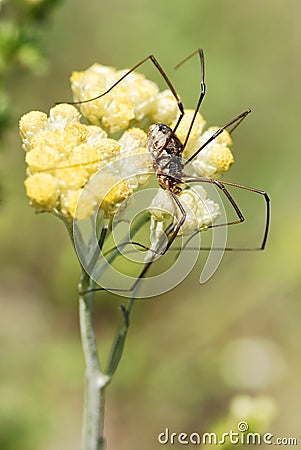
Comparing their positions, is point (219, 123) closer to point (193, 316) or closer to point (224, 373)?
point (193, 316)

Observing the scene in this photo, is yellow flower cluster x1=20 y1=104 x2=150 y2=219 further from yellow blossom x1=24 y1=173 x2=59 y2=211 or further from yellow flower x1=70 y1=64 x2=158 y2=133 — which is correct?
yellow flower x1=70 y1=64 x2=158 y2=133

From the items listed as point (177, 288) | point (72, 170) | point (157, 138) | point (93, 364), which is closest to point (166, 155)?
point (157, 138)

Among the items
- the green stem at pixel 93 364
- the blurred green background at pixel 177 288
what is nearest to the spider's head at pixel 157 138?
the green stem at pixel 93 364

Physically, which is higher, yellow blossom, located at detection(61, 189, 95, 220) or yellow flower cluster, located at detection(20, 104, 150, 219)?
yellow flower cluster, located at detection(20, 104, 150, 219)

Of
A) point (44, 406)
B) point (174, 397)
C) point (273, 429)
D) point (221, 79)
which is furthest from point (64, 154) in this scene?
point (221, 79)

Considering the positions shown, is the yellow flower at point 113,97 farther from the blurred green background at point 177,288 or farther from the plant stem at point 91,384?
the blurred green background at point 177,288

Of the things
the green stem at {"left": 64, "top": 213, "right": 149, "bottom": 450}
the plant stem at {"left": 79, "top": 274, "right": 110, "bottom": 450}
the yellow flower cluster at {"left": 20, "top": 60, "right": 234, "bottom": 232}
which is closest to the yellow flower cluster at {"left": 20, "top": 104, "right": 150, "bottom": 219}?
the yellow flower cluster at {"left": 20, "top": 60, "right": 234, "bottom": 232}
